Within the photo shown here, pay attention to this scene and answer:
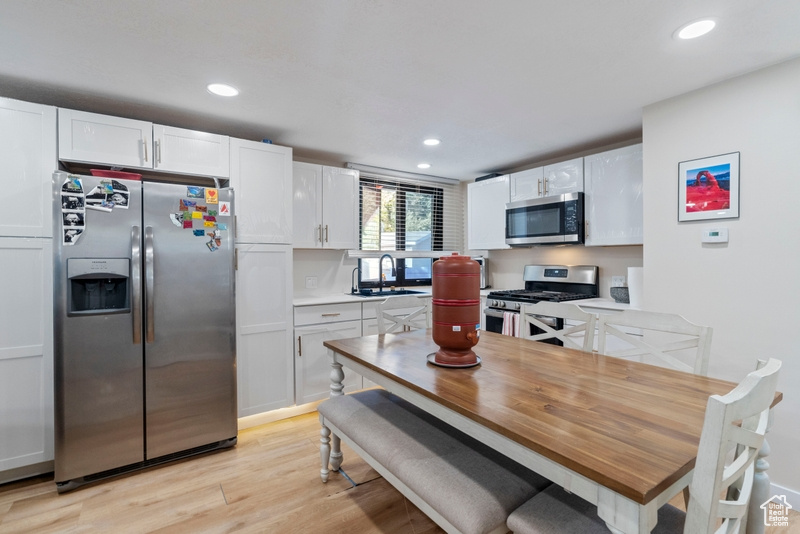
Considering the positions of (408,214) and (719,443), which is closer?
(719,443)

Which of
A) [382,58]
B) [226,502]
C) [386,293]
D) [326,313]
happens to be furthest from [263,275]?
[382,58]

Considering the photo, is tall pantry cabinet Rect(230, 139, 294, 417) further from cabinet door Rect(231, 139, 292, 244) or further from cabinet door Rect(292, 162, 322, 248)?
cabinet door Rect(292, 162, 322, 248)

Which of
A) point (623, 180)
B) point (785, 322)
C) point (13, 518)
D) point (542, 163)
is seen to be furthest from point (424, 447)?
point (542, 163)

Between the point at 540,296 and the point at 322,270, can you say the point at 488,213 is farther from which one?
the point at 322,270

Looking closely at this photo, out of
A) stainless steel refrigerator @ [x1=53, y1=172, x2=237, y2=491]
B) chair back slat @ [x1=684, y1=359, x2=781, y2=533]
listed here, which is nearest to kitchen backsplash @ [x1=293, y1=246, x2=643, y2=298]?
stainless steel refrigerator @ [x1=53, y1=172, x2=237, y2=491]

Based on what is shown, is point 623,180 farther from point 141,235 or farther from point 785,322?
point 141,235

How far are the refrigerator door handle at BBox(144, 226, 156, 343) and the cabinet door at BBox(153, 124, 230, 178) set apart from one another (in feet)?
1.78

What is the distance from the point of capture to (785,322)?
6.37ft

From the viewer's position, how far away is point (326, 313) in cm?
322

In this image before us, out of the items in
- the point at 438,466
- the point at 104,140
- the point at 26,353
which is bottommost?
the point at 438,466

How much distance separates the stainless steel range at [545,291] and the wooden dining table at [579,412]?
1.62 metres

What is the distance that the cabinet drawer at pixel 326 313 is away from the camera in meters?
3.09

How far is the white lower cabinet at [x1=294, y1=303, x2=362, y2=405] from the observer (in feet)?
10.1

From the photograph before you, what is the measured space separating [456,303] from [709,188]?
1.84 metres
